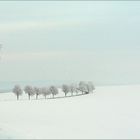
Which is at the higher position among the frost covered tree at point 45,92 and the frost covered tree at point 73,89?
the frost covered tree at point 73,89

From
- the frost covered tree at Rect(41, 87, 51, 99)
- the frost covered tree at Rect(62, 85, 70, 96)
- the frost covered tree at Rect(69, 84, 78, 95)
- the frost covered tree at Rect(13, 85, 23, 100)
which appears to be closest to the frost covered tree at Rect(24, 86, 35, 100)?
the frost covered tree at Rect(13, 85, 23, 100)

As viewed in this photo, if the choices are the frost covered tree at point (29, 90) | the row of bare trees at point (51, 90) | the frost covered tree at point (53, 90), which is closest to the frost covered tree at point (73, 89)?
the row of bare trees at point (51, 90)

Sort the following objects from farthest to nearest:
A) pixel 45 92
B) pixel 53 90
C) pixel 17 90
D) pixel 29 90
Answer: pixel 29 90
pixel 17 90
pixel 53 90
pixel 45 92

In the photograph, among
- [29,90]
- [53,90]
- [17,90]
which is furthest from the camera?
[29,90]

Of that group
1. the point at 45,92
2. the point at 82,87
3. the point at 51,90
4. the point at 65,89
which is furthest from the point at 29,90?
the point at 82,87

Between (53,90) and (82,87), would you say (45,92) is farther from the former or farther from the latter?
(82,87)

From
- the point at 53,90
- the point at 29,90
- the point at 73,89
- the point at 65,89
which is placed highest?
the point at 73,89

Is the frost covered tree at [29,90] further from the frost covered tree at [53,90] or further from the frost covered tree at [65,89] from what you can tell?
the frost covered tree at [65,89]

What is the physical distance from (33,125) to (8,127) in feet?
7.42

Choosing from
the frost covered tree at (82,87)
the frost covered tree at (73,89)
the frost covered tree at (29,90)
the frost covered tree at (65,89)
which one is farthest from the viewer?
the frost covered tree at (73,89)

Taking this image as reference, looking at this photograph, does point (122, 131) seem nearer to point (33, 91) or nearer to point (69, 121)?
point (69, 121)

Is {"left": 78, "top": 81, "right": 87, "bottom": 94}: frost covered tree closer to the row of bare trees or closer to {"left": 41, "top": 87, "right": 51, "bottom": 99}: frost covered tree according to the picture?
the row of bare trees

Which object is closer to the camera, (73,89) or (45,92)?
(45,92)

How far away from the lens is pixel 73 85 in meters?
123
